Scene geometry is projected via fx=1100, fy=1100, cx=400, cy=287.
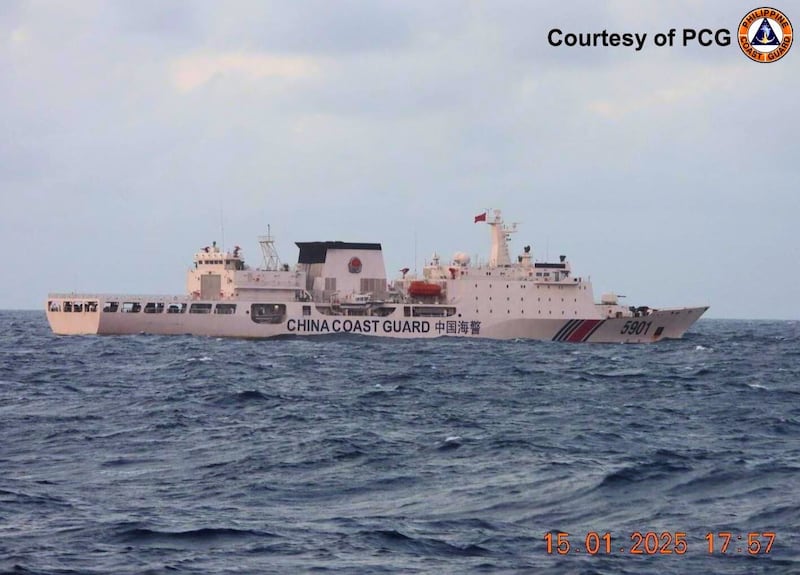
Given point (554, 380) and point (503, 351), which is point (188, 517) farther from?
point (503, 351)

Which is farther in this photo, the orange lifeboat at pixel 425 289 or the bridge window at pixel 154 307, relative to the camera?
the orange lifeboat at pixel 425 289

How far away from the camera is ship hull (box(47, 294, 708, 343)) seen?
2419 inches

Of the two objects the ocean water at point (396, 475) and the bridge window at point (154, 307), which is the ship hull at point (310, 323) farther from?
the ocean water at point (396, 475)

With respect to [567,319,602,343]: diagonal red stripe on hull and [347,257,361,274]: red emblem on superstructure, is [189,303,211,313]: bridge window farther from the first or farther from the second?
[567,319,602,343]: diagonal red stripe on hull

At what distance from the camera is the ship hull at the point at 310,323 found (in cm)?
6144

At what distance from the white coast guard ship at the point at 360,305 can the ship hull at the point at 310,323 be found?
6cm

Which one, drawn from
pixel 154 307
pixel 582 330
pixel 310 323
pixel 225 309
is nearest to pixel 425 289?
pixel 310 323

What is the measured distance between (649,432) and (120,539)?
42.8 ft

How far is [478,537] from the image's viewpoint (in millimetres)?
14078

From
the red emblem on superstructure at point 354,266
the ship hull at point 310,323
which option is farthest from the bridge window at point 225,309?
the red emblem on superstructure at point 354,266

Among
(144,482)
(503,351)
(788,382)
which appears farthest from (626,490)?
(503,351)

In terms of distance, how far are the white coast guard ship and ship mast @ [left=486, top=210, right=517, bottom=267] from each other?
0.65m

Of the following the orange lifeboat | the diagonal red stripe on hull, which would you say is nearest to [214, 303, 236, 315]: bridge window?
the orange lifeboat

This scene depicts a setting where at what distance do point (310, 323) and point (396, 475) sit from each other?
43984 mm
